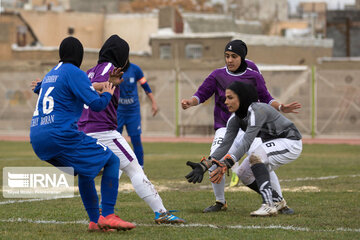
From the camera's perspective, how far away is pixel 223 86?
9.12 m

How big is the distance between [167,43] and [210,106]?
2163 centimetres

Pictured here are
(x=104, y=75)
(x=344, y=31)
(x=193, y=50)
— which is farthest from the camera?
(x=344, y=31)

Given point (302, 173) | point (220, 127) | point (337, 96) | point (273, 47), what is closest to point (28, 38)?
point (273, 47)

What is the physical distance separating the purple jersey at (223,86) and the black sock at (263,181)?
3.50 feet

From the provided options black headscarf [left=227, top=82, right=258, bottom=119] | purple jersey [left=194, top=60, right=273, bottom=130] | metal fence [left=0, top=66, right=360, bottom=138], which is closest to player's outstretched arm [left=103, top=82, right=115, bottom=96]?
black headscarf [left=227, top=82, right=258, bottom=119]

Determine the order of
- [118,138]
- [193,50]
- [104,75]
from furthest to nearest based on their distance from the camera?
1. [193,50]
2. [118,138]
3. [104,75]

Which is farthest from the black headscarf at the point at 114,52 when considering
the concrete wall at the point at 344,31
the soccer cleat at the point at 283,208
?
the concrete wall at the point at 344,31

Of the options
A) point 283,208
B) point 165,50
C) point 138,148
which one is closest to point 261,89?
point 283,208

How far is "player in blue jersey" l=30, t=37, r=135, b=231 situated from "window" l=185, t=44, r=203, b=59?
137ft

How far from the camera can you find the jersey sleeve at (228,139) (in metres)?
8.16

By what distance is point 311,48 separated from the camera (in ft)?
175

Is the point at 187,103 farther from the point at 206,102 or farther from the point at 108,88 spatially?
the point at 206,102

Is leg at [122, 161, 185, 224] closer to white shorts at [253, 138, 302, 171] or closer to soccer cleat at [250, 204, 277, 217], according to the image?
soccer cleat at [250, 204, 277, 217]

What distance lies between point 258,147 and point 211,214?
37.0 inches
